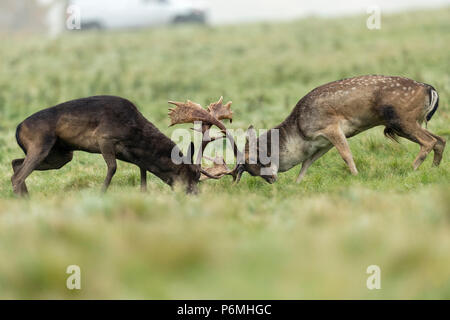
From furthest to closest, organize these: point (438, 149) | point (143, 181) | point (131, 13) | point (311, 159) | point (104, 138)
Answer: point (131, 13)
point (311, 159)
point (438, 149)
point (143, 181)
point (104, 138)

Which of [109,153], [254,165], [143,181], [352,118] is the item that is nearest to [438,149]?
[352,118]

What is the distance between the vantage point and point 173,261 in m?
5.00

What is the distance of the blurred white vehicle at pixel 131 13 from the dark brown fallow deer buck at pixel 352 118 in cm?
2651

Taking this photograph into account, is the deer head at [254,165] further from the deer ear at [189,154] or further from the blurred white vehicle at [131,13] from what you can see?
the blurred white vehicle at [131,13]

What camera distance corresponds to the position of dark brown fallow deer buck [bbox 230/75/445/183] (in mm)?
9227

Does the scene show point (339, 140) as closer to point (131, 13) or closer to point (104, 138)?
point (104, 138)

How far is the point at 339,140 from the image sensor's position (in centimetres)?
935

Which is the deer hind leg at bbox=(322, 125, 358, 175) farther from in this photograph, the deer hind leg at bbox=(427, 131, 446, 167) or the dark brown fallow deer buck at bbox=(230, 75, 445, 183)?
the deer hind leg at bbox=(427, 131, 446, 167)

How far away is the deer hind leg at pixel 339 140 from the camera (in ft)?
30.7

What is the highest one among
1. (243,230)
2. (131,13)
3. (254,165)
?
(131,13)

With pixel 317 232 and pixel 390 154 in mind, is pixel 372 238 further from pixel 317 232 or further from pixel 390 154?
pixel 390 154

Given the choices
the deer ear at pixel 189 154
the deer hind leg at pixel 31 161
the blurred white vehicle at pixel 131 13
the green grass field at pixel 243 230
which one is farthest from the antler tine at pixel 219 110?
the blurred white vehicle at pixel 131 13

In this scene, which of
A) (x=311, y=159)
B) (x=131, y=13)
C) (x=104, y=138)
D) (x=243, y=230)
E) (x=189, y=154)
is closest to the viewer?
(x=243, y=230)

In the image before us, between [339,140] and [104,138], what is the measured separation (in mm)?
3159
